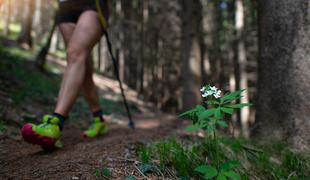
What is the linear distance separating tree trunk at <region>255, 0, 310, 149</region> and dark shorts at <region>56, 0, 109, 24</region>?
5.33 ft

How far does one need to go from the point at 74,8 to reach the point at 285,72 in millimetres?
2165

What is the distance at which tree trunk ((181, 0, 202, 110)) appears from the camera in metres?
8.97

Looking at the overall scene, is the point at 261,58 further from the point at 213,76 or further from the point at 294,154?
the point at 213,76

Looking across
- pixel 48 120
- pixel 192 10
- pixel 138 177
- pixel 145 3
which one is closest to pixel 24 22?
pixel 145 3

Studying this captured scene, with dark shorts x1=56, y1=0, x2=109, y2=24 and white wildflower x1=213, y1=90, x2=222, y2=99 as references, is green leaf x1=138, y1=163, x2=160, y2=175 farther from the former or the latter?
dark shorts x1=56, y1=0, x2=109, y2=24

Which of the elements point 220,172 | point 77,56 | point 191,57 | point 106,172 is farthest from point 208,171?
point 191,57

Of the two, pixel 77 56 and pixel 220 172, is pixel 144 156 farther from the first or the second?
pixel 77 56

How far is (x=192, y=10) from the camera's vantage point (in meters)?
9.02

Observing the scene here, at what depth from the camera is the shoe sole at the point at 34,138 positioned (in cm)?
239

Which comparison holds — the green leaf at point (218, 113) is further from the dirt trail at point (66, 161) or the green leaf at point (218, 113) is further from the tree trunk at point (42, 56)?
the tree trunk at point (42, 56)

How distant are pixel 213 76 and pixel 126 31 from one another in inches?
320

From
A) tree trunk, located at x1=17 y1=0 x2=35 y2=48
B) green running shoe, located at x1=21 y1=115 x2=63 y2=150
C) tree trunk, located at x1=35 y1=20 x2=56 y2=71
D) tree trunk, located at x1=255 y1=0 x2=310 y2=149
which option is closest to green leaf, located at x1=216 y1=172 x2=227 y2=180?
tree trunk, located at x1=255 y1=0 x2=310 y2=149

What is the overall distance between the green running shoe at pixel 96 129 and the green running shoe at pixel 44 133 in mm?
875

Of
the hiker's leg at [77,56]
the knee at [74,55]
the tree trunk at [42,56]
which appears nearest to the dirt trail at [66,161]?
the hiker's leg at [77,56]
